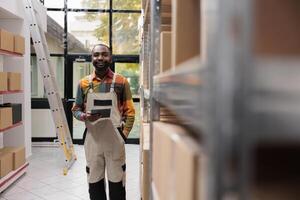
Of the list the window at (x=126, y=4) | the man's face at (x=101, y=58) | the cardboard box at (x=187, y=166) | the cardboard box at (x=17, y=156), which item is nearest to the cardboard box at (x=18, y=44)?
the cardboard box at (x=17, y=156)

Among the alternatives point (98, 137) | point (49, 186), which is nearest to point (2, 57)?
point (49, 186)

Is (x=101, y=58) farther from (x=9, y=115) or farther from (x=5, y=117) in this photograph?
(x=9, y=115)

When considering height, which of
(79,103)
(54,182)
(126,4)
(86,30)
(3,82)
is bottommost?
(54,182)

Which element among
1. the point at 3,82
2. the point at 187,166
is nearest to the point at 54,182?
the point at 3,82

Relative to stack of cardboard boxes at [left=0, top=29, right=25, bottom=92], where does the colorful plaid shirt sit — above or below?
below

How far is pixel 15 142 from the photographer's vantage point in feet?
19.0

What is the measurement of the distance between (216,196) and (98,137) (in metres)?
2.77

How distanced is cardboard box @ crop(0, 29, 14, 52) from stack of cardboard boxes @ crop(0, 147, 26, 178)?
1291 millimetres

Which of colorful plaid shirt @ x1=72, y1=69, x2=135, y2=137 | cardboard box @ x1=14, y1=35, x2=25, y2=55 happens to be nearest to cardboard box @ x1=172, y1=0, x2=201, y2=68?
colorful plaid shirt @ x1=72, y1=69, x2=135, y2=137

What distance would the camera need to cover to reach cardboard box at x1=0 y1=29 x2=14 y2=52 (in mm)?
4426

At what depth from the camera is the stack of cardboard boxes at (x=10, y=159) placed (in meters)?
4.34

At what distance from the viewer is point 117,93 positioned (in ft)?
10.7

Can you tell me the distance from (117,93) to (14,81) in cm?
231

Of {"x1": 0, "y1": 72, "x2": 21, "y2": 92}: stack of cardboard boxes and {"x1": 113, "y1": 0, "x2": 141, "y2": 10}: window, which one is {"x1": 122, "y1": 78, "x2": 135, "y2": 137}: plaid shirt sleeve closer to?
{"x1": 0, "y1": 72, "x2": 21, "y2": 92}: stack of cardboard boxes
